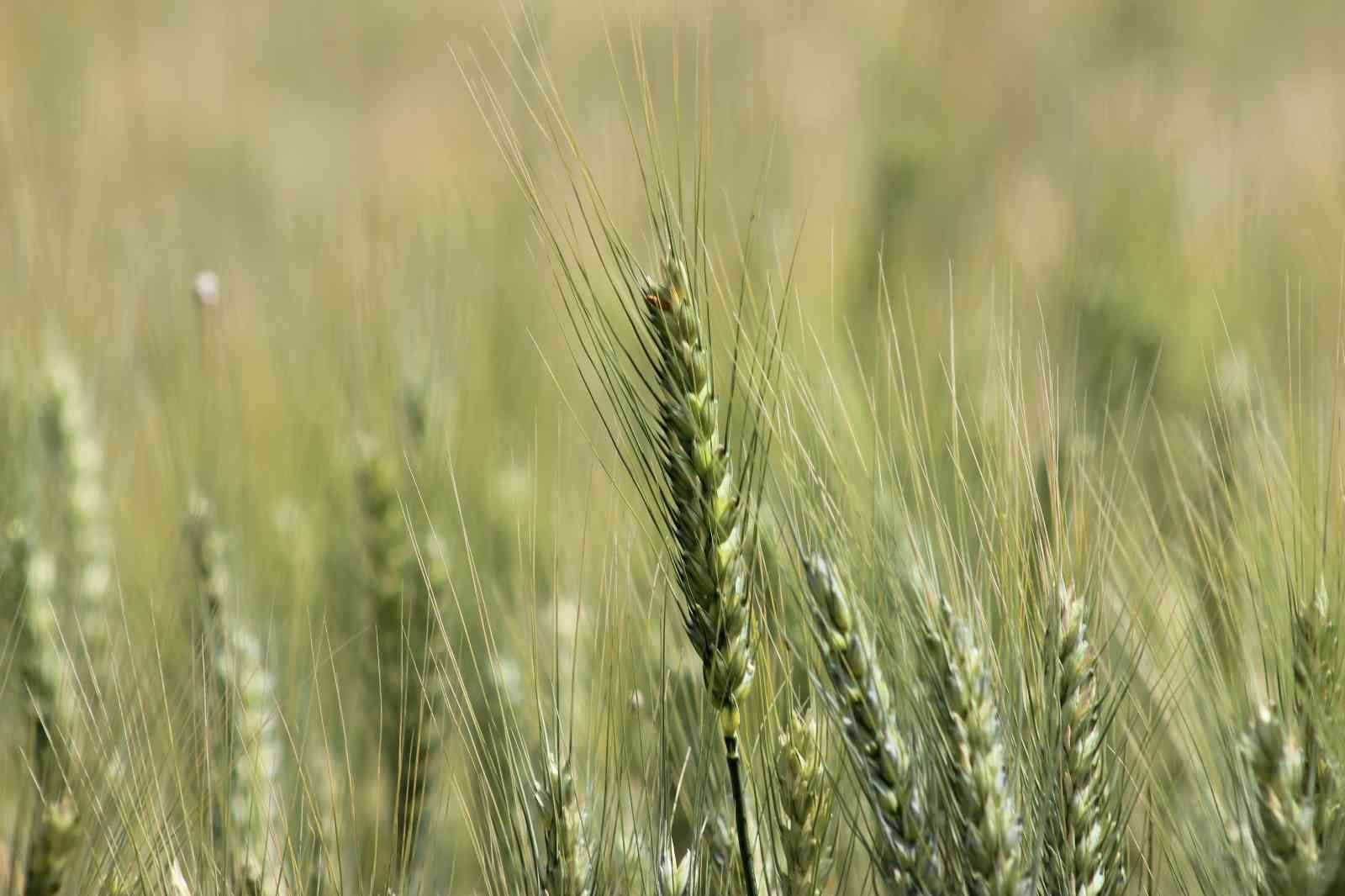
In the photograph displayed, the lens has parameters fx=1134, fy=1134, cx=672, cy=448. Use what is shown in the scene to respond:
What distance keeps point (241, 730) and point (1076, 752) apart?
2.62ft

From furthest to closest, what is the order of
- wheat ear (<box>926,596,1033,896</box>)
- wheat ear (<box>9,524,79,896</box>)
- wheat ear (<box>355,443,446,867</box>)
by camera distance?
wheat ear (<box>355,443,446,867</box>), wheat ear (<box>9,524,79,896</box>), wheat ear (<box>926,596,1033,896</box>)

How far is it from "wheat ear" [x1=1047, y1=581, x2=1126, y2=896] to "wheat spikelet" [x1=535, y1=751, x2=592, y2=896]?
1.13ft

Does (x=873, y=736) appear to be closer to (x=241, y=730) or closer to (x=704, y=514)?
(x=704, y=514)

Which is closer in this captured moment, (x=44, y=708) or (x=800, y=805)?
(x=800, y=805)

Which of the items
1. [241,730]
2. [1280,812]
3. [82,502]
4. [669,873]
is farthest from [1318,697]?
[82,502]

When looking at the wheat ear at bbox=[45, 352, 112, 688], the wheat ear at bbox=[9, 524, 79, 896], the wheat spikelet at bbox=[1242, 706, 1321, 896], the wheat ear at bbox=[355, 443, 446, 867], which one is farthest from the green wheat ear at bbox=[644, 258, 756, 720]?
the wheat ear at bbox=[45, 352, 112, 688]

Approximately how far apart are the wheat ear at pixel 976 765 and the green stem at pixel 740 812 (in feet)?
0.48

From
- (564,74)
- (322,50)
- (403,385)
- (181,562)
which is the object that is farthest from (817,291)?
(322,50)

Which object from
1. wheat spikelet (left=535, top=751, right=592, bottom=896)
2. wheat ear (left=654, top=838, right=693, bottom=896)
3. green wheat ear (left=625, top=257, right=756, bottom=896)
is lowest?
wheat ear (left=654, top=838, right=693, bottom=896)

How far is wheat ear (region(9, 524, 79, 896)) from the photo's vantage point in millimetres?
930

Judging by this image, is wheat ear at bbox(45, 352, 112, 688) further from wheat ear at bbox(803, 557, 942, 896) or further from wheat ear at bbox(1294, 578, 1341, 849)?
wheat ear at bbox(1294, 578, 1341, 849)

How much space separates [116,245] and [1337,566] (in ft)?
9.62

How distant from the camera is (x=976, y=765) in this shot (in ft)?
2.50

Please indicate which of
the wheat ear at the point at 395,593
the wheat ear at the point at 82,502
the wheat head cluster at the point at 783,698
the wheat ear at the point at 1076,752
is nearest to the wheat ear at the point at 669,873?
the wheat head cluster at the point at 783,698
